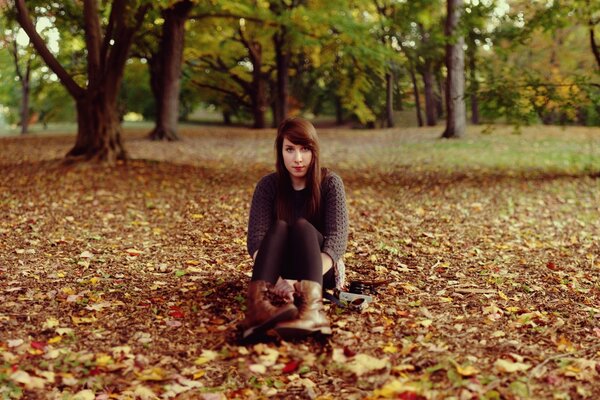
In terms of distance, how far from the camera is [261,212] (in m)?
4.38

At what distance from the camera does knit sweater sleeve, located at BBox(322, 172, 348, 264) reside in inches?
170

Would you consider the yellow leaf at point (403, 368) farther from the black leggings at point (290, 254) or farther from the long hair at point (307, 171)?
the long hair at point (307, 171)

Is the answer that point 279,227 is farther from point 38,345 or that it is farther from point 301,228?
point 38,345

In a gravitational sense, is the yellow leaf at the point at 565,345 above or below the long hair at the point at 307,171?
below

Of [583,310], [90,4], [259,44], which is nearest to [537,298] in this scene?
[583,310]

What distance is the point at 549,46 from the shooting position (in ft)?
84.4

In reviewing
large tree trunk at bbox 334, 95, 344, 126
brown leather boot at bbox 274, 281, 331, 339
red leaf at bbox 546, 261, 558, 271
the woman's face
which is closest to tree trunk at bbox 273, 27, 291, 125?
large tree trunk at bbox 334, 95, 344, 126

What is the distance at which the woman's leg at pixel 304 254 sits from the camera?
3959mm

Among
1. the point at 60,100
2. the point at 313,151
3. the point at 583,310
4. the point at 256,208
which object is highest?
the point at 60,100

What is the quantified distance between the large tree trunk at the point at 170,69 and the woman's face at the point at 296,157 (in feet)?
43.8

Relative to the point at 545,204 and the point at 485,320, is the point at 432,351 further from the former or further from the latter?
the point at 545,204

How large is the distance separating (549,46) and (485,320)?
24.1m

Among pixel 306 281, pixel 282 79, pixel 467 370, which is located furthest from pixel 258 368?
pixel 282 79

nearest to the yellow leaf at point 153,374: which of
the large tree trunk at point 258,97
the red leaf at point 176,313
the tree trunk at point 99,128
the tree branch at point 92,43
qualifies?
the red leaf at point 176,313
